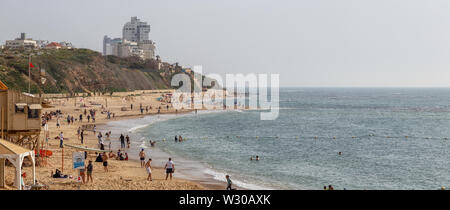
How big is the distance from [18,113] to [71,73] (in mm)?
90338

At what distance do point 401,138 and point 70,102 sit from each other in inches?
2177

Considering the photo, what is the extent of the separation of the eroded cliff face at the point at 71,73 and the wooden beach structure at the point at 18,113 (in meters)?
65.8

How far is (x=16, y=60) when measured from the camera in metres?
88.6

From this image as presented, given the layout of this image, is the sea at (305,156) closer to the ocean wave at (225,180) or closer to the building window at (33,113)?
the ocean wave at (225,180)

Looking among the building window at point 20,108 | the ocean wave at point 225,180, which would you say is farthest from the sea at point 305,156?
the building window at point 20,108

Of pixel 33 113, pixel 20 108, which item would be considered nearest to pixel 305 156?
pixel 33 113

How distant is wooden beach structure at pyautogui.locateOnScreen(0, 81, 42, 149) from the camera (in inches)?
702

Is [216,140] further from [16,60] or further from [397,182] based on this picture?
[16,60]

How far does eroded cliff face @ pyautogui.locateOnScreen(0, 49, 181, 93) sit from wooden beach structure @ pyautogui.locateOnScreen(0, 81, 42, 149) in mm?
65828

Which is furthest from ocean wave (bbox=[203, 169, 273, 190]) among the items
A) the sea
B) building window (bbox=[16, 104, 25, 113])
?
building window (bbox=[16, 104, 25, 113])

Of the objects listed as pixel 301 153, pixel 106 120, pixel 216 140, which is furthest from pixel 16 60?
pixel 301 153

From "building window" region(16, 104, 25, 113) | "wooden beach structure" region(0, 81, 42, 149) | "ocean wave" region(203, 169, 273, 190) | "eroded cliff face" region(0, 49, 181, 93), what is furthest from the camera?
"eroded cliff face" region(0, 49, 181, 93)

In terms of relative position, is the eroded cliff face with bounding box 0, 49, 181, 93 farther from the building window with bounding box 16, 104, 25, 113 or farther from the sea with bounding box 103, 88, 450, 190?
the building window with bounding box 16, 104, 25, 113
